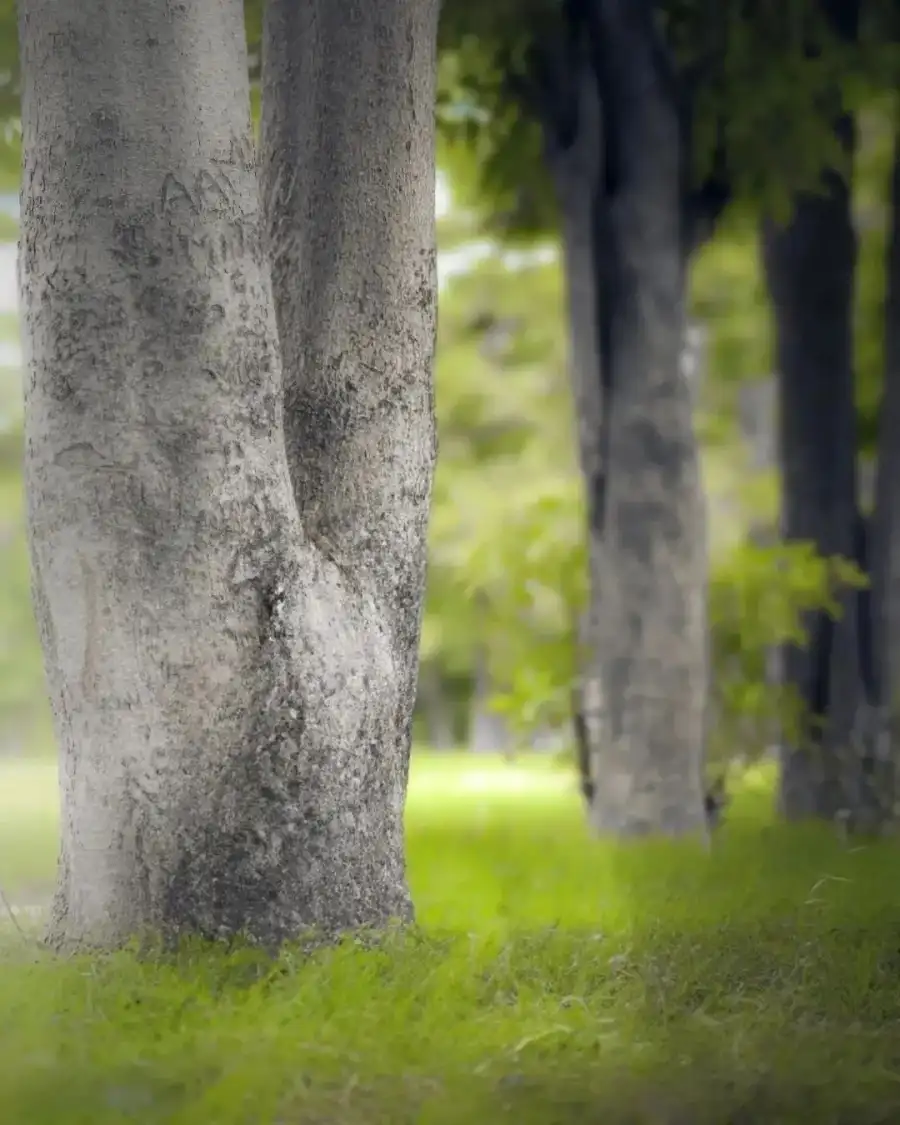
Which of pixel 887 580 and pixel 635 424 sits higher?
pixel 635 424

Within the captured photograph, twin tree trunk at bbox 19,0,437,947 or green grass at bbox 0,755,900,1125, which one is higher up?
twin tree trunk at bbox 19,0,437,947

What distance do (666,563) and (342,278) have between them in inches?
168

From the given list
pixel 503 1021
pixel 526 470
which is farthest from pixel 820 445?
pixel 526 470

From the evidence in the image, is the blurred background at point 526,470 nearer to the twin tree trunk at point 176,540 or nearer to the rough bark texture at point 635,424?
the rough bark texture at point 635,424

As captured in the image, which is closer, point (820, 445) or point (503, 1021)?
point (503, 1021)

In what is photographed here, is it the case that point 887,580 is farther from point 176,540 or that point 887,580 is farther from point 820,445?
point 176,540

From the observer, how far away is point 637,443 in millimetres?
9000

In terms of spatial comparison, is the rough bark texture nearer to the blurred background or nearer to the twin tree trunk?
the blurred background

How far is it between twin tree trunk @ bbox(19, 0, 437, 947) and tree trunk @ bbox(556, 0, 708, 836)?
13.7 feet

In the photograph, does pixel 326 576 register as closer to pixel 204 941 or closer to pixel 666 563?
pixel 204 941

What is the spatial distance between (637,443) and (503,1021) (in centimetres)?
560

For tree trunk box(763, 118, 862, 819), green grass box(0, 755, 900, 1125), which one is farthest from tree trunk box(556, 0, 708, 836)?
green grass box(0, 755, 900, 1125)

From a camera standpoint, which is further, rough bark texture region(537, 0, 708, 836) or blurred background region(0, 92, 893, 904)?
blurred background region(0, 92, 893, 904)

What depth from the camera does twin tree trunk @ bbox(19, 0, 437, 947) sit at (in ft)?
14.7
